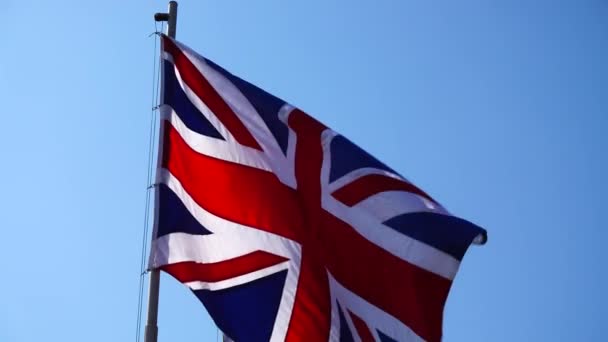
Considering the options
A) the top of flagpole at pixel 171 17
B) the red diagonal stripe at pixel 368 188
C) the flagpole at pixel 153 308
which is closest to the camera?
the flagpole at pixel 153 308

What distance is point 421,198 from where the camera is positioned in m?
14.3

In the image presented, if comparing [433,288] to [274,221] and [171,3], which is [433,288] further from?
[171,3]

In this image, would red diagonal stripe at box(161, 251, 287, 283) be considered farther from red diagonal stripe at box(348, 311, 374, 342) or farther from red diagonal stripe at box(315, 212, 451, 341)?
red diagonal stripe at box(348, 311, 374, 342)

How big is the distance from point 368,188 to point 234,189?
179 cm

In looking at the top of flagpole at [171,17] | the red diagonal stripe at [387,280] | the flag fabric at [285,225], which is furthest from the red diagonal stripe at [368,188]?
the top of flagpole at [171,17]

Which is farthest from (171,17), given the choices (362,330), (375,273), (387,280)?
(362,330)

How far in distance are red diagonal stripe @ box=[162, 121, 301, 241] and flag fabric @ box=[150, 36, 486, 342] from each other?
0.01 m

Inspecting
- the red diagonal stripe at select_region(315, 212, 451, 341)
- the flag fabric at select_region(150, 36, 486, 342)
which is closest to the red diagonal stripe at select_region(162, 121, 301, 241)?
the flag fabric at select_region(150, 36, 486, 342)

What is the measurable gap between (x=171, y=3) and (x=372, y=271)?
4.34 metres

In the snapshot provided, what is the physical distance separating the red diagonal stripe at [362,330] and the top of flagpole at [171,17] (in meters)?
4.35

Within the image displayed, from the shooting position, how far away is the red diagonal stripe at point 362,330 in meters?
13.2

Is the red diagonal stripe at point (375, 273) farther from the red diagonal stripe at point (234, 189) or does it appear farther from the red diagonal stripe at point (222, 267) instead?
the red diagonal stripe at point (222, 267)

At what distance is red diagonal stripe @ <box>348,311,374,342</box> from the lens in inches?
519

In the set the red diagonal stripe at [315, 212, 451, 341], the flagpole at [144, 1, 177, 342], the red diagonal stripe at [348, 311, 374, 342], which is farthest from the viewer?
the red diagonal stripe at [315, 212, 451, 341]
